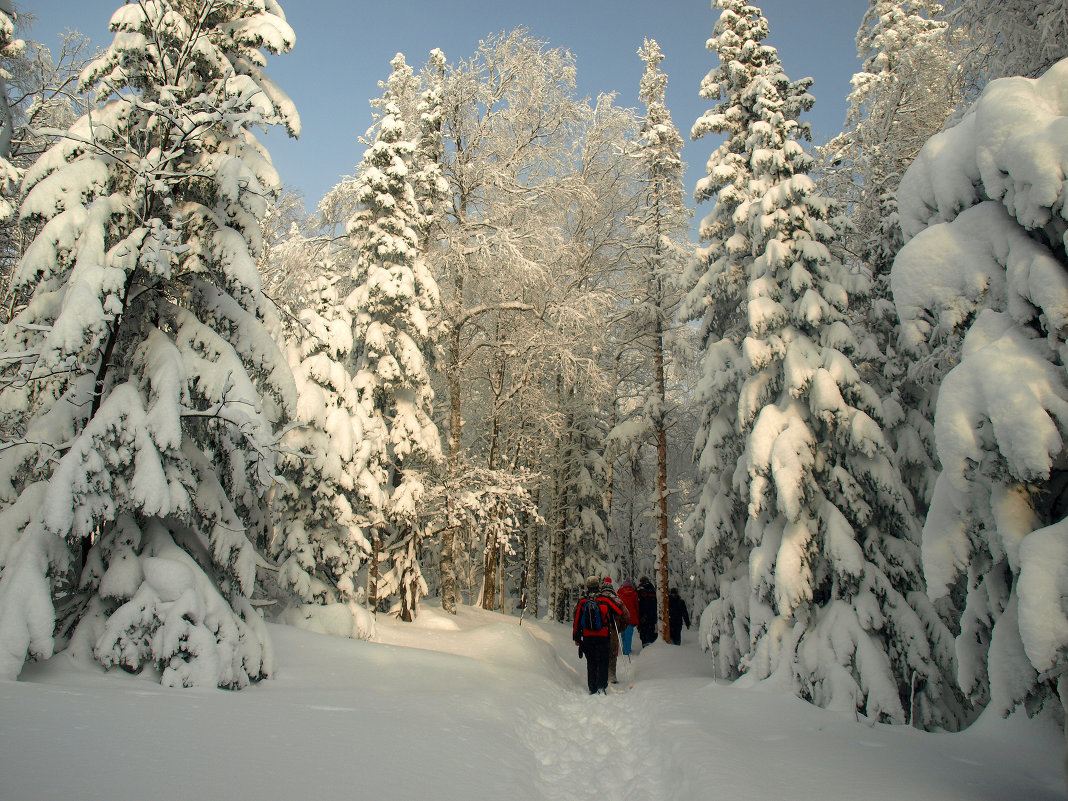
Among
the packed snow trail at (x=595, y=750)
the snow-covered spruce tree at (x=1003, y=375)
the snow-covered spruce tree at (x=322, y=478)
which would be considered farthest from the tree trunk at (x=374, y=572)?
the snow-covered spruce tree at (x=1003, y=375)

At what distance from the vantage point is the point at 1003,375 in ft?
13.8

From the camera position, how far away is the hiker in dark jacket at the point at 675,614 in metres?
17.6

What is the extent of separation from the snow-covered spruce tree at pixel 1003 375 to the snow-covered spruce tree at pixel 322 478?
Result: 965 centimetres

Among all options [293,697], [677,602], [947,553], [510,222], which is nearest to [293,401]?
[293,697]

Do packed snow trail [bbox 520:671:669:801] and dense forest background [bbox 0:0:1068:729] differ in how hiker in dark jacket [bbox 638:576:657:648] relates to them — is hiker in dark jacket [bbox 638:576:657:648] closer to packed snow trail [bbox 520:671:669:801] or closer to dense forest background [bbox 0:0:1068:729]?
dense forest background [bbox 0:0:1068:729]

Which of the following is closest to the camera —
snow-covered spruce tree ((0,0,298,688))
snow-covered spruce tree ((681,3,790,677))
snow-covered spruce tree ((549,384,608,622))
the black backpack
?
snow-covered spruce tree ((0,0,298,688))

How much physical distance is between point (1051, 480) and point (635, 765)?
497cm

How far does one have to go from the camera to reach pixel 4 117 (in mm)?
9844

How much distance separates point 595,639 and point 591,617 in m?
0.48

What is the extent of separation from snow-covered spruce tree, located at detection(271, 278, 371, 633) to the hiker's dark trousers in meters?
4.30

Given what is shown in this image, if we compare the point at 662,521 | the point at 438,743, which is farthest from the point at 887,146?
the point at 438,743

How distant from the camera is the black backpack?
34.9ft

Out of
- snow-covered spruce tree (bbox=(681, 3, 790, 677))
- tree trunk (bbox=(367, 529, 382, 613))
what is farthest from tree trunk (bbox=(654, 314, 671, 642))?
tree trunk (bbox=(367, 529, 382, 613))

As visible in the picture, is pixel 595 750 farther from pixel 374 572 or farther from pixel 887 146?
pixel 887 146
